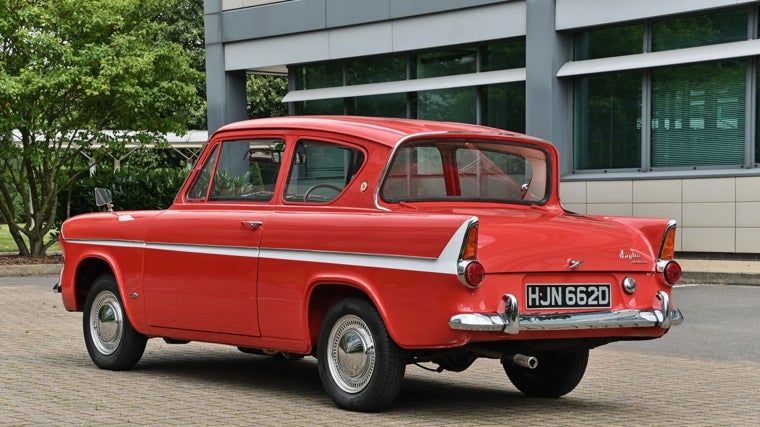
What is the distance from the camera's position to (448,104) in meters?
26.6

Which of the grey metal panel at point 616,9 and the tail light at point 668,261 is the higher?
the grey metal panel at point 616,9

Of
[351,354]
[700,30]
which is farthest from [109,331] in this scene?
[700,30]

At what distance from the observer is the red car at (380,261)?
23.1ft

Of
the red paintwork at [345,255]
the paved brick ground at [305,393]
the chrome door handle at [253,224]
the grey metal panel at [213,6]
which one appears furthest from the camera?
the grey metal panel at [213,6]

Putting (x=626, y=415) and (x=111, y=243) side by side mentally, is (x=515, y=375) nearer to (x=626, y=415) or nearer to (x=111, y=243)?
(x=626, y=415)

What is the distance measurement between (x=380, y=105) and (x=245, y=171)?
19230 mm

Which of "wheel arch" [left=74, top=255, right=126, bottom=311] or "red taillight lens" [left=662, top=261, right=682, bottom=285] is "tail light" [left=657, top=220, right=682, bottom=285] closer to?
"red taillight lens" [left=662, top=261, right=682, bottom=285]

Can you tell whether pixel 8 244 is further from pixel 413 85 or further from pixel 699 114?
pixel 699 114

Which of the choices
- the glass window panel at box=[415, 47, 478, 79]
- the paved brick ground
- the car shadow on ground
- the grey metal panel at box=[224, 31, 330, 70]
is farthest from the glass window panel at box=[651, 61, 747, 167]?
the car shadow on ground

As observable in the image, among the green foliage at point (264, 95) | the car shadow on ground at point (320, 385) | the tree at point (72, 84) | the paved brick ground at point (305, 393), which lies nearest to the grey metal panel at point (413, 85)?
the tree at point (72, 84)

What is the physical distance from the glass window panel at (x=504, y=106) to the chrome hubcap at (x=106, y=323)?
53.2ft

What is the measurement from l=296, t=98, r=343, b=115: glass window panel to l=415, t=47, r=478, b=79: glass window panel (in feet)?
8.38

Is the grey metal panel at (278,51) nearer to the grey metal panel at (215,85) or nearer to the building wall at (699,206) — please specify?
the grey metal panel at (215,85)

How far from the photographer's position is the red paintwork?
704cm
